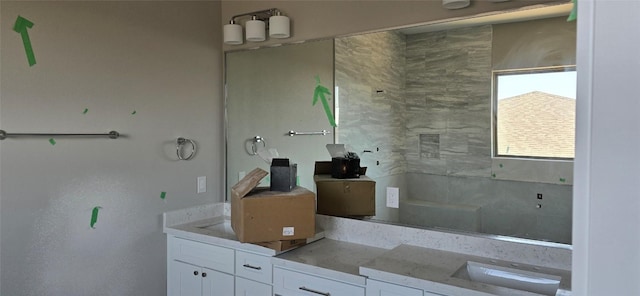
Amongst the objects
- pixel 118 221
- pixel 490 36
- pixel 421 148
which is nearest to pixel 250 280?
pixel 118 221

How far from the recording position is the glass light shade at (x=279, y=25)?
260 centimetres

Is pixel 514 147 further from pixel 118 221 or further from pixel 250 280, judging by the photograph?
pixel 118 221

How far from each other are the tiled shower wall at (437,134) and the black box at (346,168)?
65 millimetres

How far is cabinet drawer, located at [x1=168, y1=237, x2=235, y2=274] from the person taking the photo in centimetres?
235

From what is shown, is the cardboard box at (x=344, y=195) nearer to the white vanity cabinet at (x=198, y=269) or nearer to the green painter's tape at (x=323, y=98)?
the green painter's tape at (x=323, y=98)

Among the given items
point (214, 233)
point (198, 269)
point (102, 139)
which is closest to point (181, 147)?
point (102, 139)

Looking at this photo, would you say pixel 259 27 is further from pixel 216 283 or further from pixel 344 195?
pixel 216 283

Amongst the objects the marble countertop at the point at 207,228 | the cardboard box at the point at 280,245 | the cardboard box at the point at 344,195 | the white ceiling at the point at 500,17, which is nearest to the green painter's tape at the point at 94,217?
the marble countertop at the point at 207,228

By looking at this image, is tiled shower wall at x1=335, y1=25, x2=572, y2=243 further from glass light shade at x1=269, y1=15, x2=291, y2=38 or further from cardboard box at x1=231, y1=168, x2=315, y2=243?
cardboard box at x1=231, y1=168, x2=315, y2=243

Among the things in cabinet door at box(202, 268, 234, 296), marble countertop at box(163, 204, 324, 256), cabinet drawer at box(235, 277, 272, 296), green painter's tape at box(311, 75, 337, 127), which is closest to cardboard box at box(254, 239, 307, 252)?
marble countertop at box(163, 204, 324, 256)

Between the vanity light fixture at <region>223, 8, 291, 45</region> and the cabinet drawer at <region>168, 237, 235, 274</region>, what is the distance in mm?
1291

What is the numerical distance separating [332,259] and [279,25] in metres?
1.40

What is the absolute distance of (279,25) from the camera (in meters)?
2.60

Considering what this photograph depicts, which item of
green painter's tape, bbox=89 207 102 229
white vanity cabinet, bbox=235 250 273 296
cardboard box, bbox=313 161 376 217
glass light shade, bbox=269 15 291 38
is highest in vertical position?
glass light shade, bbox=269 15 291 38
